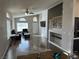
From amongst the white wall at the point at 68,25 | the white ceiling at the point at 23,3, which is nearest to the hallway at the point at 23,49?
the white wall at the point at 68,25

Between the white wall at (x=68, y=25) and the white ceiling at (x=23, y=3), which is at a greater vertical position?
the white ceiling at (x=23, y=3)

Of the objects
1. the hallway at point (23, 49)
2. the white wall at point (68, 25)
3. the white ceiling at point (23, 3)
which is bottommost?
the hallway at point (23, 49)

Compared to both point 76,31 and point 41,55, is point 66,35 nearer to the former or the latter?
point 76,31

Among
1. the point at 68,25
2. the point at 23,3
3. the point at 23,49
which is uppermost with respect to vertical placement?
the point at 23,3

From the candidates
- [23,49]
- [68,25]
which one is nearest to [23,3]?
[23,49]

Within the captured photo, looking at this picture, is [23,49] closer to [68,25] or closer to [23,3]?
[23,3]

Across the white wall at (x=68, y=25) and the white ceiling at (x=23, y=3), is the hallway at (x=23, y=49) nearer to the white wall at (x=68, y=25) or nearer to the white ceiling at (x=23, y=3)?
the white wall at (x=68, y=25)

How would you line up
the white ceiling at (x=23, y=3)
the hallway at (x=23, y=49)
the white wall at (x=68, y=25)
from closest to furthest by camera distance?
the hallway at (x=23, y=49) < the white ceiling at (x=23, y=3) < the white wall at (x=68, y=25)

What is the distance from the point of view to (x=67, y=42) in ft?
15.7

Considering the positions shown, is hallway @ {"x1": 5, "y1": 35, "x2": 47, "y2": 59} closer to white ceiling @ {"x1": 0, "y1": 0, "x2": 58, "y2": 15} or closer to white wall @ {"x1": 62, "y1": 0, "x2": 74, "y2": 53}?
white wall @ {"x1": 62, "y1": 0, "x2": 74, "y2": 53}

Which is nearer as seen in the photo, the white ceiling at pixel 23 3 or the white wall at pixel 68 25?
the white ceiling at pixel 23 3

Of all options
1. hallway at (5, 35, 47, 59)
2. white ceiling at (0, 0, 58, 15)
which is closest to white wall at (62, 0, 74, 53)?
hallway at (5, 35, 47, 59)

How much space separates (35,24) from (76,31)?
921cm

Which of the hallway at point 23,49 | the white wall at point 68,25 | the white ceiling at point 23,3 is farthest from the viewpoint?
the white wall at point 68,25
